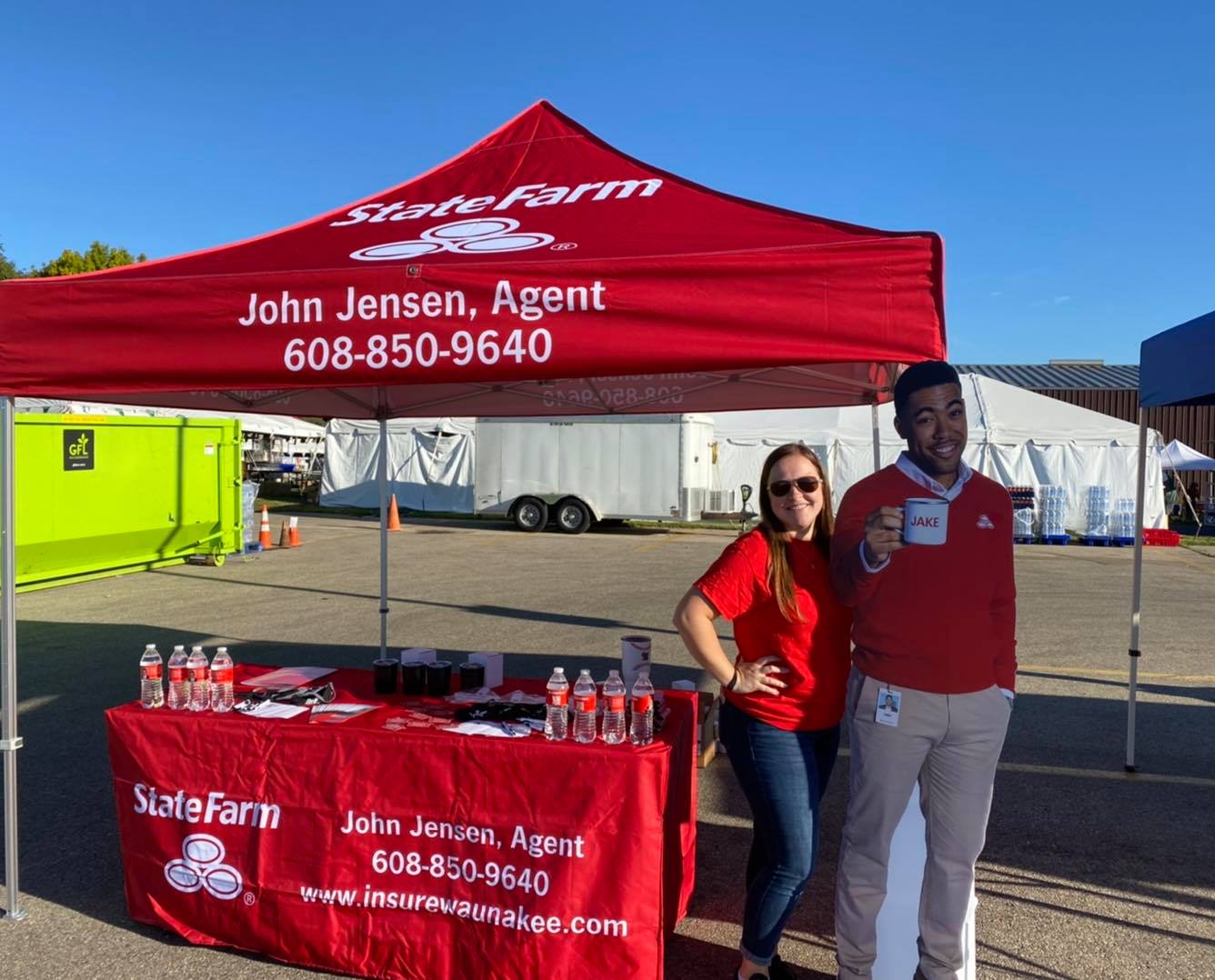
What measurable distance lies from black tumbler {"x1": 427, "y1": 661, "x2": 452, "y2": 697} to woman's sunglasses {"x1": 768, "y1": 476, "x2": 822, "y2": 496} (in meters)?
1.77

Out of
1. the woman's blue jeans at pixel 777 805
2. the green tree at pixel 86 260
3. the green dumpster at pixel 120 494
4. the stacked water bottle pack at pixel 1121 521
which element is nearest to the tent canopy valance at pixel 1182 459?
the stacked water bottle pack at pixel 1121 521

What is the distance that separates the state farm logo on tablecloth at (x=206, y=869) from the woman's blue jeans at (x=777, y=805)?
71.3 inches

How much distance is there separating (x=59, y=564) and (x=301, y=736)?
1005 cm

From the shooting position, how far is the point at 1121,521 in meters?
20.0

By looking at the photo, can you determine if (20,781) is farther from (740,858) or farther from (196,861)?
(740,858)

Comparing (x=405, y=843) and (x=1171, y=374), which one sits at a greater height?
(x=1171, y=374)

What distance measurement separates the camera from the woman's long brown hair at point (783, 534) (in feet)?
8.98

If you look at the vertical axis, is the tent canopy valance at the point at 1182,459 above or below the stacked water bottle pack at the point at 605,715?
above

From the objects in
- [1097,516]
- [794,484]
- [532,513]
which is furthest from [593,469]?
[794,484]

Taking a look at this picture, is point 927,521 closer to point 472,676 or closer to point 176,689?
point 472,676

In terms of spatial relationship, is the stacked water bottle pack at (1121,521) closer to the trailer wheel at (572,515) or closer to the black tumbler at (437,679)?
the trailer wheel at (572,515)

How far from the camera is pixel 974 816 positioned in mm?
2654

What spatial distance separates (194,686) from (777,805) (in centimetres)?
219

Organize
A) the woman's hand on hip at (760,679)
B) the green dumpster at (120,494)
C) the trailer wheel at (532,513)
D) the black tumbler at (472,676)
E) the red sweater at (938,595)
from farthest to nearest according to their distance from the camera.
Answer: the trailer wheel at (532,513) < the green dumpster at (120,494) < the black tumbler at (472,676) < the woman's hand on hip at (760,679) < the red sweater at (938,595)
